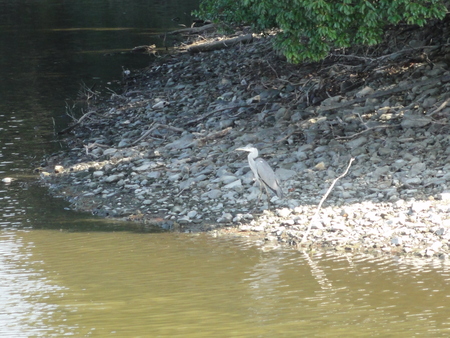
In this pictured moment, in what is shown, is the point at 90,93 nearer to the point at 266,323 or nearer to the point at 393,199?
the point at 393,199

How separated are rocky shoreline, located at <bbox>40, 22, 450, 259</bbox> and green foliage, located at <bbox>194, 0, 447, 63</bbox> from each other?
190cm

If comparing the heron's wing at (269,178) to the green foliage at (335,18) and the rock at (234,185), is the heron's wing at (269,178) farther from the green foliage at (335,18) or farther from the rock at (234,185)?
the green foliage at (335,18)

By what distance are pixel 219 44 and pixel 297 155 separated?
40.5ft

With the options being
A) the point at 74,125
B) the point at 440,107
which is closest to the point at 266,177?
the point at 440,107

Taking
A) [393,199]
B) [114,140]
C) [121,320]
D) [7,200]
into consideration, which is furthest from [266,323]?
[114,140]

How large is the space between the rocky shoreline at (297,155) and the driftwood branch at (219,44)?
4.48m

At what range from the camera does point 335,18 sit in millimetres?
10617

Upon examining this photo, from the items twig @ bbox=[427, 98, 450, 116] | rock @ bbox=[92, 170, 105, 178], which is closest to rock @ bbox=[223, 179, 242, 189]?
rock @ bbox=[92, 170, 105, 178]

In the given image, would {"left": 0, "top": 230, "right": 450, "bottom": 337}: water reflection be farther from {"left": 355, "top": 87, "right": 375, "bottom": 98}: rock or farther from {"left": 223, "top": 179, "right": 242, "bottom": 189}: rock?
{"left": 355, "top": 87, "right": 375, "bottom": 98}: rock

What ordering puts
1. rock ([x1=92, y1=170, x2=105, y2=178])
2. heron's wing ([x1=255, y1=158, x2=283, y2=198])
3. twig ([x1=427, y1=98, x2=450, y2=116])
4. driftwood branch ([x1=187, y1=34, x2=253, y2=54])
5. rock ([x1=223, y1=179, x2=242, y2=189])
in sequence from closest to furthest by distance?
heron's wing ([x1=255, y1=158, x2=283, y2=198]), rock ([x1=223, y1=179, x2=242, y2=189]), twig ([x1=427, y1=98, x2=450, y2=116]), rock ([x1=92, y1=170, x2=105, y2=178]), driftwood branch ([x1=187, y1=34, x2=253, y2=54])

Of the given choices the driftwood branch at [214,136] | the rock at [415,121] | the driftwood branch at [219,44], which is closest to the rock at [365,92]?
the rock at [415,121]

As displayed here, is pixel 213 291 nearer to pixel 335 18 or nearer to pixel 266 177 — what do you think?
pixel 266 177

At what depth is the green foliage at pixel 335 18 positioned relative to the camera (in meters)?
10.2

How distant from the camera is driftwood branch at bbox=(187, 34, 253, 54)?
2297 centimetres
